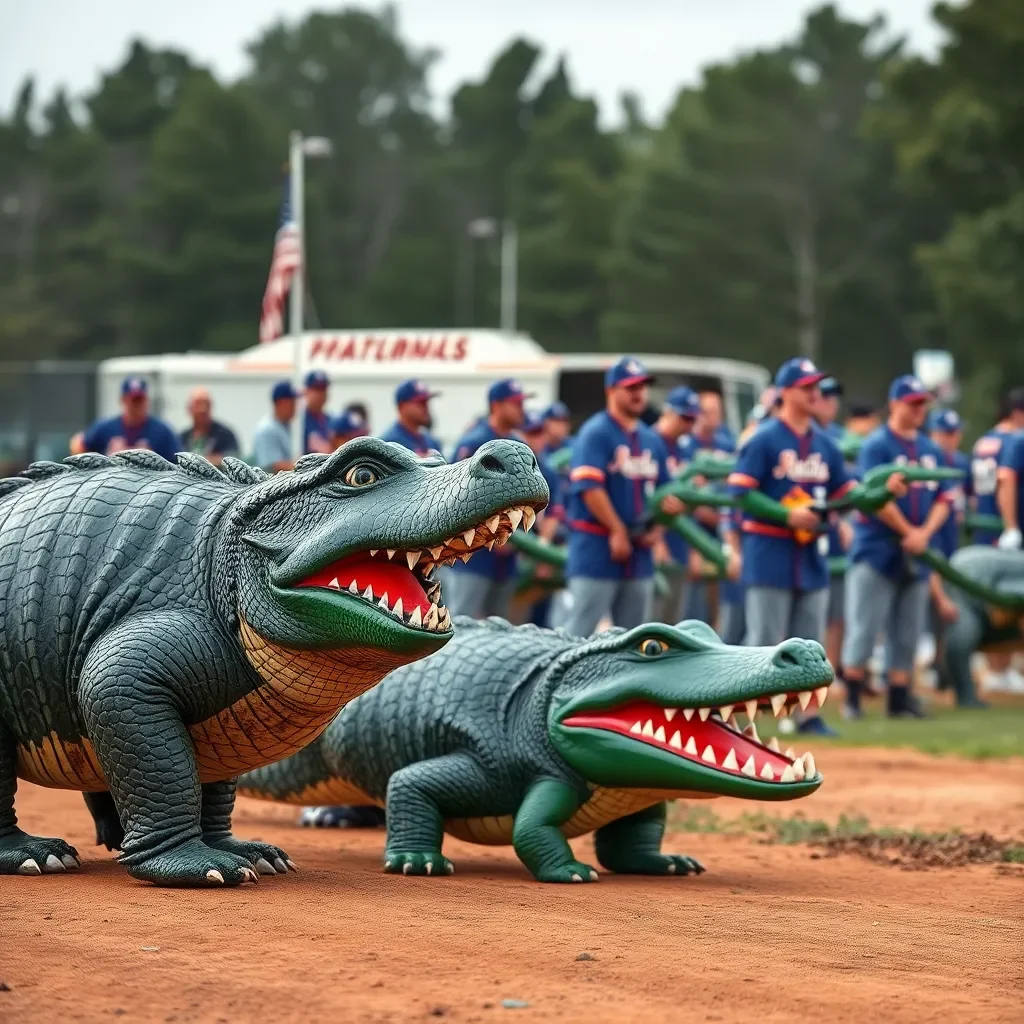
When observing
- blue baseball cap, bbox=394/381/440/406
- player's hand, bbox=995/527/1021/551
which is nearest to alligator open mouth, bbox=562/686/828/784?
blue baseball cap, bbox=394/381/440/406

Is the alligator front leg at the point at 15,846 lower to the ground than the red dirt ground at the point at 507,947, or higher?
higher

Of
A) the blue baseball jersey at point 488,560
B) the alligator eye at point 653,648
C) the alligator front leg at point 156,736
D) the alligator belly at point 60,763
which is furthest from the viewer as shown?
the blue baseball jersey at point 488,560

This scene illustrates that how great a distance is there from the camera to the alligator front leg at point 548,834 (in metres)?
6.73

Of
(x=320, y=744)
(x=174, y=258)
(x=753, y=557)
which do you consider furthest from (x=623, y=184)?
(x=320, y=744)

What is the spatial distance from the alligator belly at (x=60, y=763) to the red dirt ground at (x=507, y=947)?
0.30m

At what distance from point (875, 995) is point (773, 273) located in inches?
1985

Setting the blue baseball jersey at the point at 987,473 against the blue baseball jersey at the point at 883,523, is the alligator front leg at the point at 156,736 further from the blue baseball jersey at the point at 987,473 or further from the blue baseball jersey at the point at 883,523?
the blue baseball jersey at the point at 987,473

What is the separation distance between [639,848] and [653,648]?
0.79 m

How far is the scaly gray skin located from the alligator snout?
9.05 metres

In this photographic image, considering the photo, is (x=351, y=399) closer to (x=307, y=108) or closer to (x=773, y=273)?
(x=773, y=273)

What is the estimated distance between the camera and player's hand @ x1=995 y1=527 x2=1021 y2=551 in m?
15.6

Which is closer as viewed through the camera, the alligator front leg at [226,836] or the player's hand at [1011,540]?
the alligator front leg at [226,836]

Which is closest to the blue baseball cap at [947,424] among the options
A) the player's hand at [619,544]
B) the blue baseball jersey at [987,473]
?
the blue baseball jersey at [987,473]

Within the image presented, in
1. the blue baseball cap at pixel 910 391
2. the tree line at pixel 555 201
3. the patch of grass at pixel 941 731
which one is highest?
the tree line at pixel 555 201
